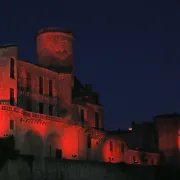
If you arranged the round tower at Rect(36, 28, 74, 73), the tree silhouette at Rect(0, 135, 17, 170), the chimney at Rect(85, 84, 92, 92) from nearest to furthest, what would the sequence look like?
the tree silhouette at Rect(0, 135, 17, 170), the round tower at Rect(36, 28, 74, 73), the chimney at Rect(85, 84, 92, 92)

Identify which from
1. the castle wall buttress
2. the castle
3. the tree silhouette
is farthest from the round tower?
the tree silhouette

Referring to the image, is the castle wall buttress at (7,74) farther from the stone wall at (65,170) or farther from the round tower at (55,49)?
the round tower at (55,49)

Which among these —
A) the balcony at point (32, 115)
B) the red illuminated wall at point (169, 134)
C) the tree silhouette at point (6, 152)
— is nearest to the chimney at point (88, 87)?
the balcony at point (32, 115)

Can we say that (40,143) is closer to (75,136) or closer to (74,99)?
(75,136)

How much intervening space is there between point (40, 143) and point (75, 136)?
6376 mm

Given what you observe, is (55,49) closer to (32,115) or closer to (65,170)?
(32,115)

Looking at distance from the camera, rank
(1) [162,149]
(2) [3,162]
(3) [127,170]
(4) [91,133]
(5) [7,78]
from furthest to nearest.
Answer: (1) [162,149] < (4) [91,133] < (3) [127,170] < (5) [7,78] < (2) [3,162]

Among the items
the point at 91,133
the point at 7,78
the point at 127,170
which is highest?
the point at 7,78

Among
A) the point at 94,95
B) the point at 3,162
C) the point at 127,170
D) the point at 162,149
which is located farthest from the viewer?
the point at 162,149

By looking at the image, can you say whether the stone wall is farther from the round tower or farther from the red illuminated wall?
the red illuminated wall

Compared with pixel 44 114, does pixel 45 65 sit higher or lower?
higher

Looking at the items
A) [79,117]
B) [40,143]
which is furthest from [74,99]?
[40,143]

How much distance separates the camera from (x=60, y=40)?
78500mm

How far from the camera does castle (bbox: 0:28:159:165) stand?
63.5 metres
